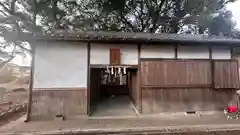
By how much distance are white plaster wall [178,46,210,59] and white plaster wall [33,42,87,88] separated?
4278mm

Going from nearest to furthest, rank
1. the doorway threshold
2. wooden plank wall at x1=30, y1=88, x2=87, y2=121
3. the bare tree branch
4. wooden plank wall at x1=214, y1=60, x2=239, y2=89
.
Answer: wooden plank wall at x1=30, y1=88, x2=87, y2=121
the doorway threshold
wooden plank wall at x1=214, y1=60, x2=239, y2=89
the bare tree branch

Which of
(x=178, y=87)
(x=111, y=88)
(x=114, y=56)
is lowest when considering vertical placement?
(x=111, y=88)

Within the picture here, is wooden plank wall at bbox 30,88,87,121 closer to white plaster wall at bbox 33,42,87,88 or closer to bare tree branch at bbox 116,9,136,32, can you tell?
white plaster wall at bbox 33,42,87,88

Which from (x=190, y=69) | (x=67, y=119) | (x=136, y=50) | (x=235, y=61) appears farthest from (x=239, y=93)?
(x=67, y=119)

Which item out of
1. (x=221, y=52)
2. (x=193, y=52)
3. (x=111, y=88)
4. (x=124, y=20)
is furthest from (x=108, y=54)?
(x=124, y=20)

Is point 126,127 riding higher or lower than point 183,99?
lower

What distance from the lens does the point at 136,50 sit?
7.74 m

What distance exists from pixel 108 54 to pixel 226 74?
5317mm

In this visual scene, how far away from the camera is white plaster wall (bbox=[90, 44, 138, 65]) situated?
7488 mm

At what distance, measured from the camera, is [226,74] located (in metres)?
7.83

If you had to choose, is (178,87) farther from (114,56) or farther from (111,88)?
(111,88)

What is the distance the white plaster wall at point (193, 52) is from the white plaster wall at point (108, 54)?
6.78ft

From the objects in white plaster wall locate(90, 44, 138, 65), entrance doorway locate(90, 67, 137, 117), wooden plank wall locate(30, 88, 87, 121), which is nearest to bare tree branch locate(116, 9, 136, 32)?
entrance doorway locate(90, 67, 137, 117)

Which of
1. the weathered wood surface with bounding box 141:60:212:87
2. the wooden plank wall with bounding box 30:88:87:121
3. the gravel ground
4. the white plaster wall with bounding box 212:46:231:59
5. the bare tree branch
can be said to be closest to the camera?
the gravel ground
